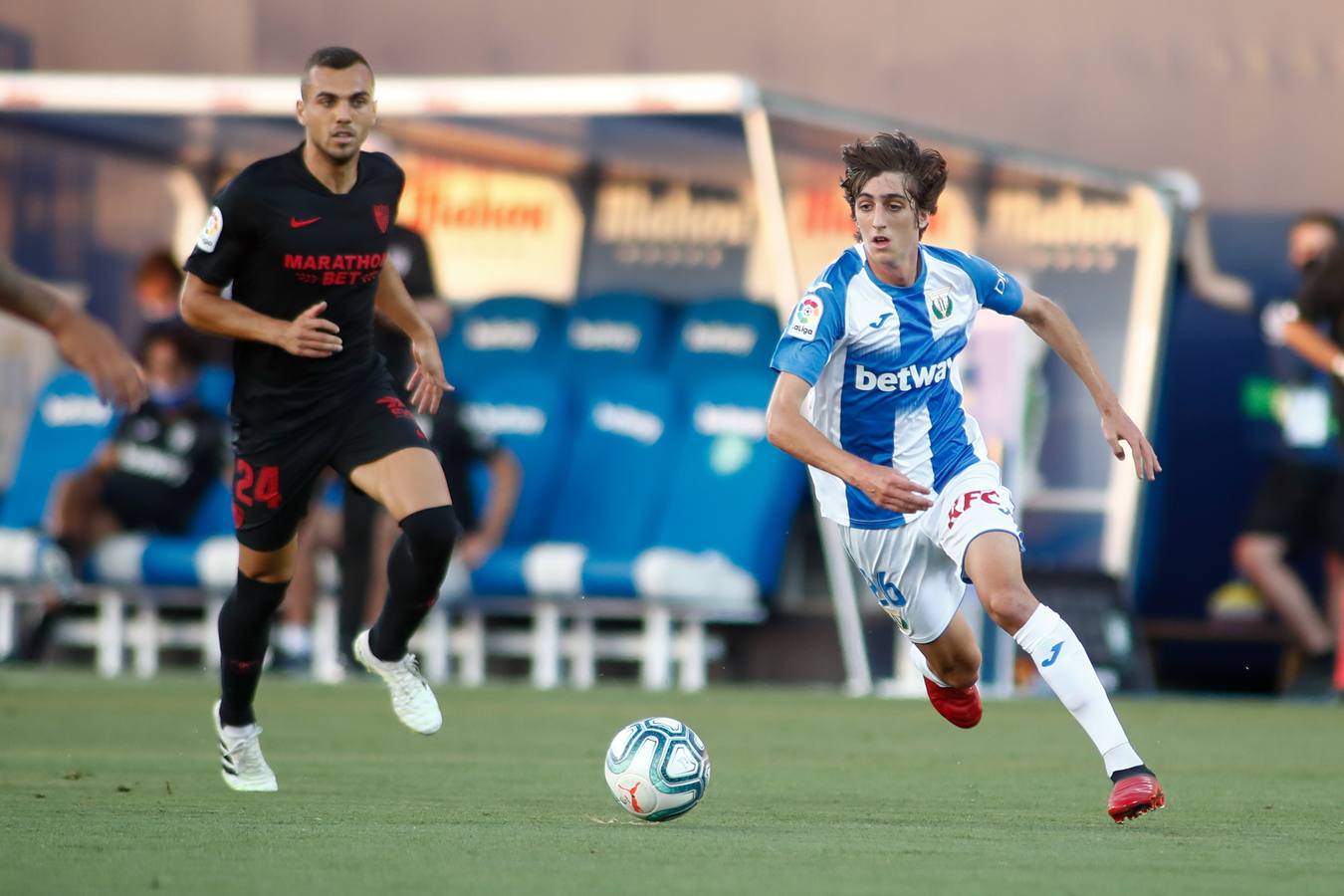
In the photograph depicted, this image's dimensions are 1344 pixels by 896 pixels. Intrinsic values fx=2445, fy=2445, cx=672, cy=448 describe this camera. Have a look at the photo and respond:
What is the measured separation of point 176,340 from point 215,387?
0.84 meters

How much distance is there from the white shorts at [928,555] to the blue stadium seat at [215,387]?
7588mm

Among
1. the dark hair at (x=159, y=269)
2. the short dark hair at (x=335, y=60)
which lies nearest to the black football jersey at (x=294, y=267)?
the short dark hair at (x=335, y=60)

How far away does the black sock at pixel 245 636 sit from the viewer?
7465 millimetres

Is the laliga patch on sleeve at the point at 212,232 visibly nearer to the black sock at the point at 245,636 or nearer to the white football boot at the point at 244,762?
the black sock at the point at 245,636

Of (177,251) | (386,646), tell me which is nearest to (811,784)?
(386,646)

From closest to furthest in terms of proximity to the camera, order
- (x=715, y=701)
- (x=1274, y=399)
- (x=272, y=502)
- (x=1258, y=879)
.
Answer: (x=1258, y=879) < (x=272, y=502) < (x=715, y=701) < (x=1274, y=399)

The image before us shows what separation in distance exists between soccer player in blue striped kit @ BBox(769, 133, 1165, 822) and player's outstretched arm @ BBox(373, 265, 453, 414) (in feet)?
3.98

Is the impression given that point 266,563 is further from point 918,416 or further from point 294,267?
point 918,416

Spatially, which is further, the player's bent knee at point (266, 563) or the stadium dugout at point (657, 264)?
the stadium dugout at point (657, 264)

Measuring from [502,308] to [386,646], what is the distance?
7540 mm

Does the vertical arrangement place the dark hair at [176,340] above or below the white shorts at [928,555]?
below

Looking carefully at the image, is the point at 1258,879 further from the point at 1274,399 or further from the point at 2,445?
the point at 2,445

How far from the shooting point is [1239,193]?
14.0 meters

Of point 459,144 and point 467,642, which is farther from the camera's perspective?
point 459,144
